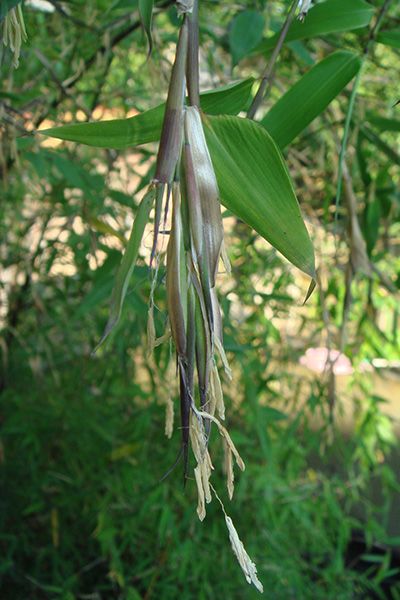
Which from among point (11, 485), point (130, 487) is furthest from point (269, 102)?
point (11, 485)

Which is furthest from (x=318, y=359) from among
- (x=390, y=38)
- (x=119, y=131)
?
(x=119, y=131)

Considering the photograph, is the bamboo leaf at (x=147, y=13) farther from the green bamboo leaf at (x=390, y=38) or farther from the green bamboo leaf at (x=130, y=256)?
the green bamboo leaf at (x=390, y=38)

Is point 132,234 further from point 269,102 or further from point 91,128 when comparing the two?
point 269,102

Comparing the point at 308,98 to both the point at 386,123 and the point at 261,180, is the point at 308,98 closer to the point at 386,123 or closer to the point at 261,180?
the point at 261,180

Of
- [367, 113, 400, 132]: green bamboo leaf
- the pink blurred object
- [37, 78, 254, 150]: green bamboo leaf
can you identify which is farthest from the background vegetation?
[37, 78, 254, 150]: green bamboo leaf

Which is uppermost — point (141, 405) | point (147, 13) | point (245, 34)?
point (245, 34)

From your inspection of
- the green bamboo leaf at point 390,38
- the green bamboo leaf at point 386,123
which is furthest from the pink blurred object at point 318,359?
the green bamboo leaf at point 390,38
